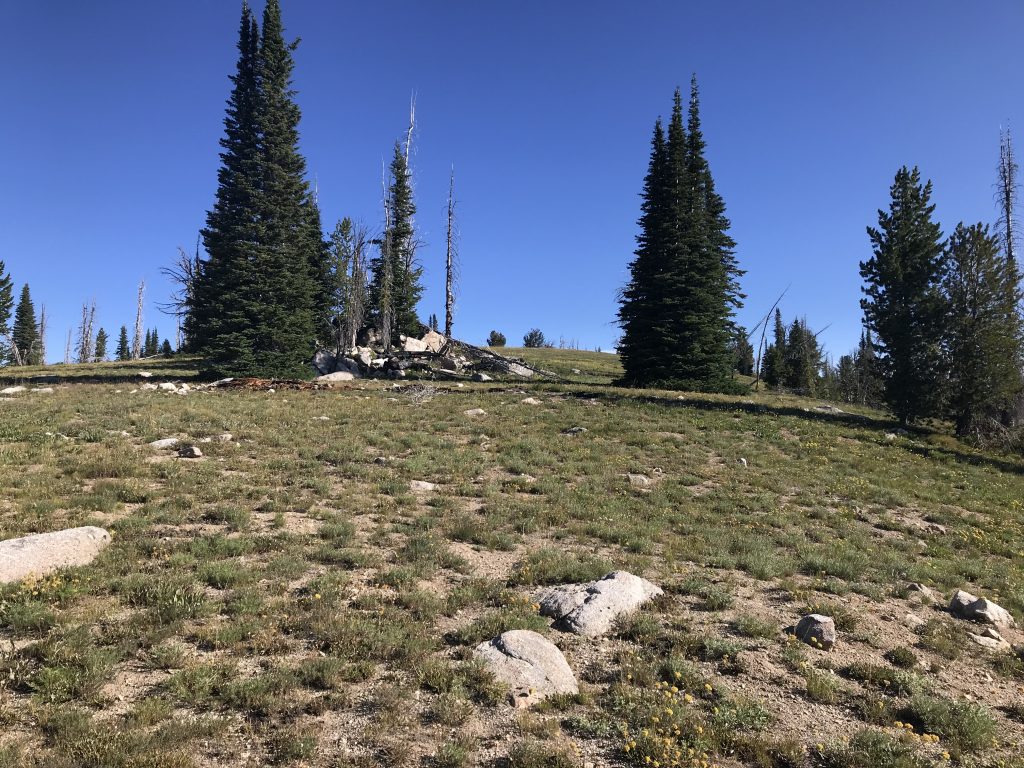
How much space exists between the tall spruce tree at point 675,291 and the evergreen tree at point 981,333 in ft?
40.8

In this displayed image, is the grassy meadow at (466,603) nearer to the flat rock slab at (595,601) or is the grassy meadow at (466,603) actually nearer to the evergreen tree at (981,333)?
the flat rock slab at (595,601)

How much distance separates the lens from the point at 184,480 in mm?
11977

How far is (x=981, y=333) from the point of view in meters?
24.5

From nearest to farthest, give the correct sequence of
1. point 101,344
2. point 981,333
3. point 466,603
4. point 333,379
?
point 466,603
point 981,333
point 333,379
point 101,344

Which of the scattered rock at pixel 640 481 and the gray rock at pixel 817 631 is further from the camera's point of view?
the scattered rock at pixel 640 481

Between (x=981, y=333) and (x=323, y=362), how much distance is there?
38.9m

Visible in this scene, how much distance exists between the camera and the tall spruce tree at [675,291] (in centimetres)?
3462

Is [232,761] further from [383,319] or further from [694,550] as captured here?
[383,319]

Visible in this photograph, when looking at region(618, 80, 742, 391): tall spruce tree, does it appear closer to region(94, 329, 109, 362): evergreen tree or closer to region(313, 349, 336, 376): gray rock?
region(313, 349, 336, 376): gray rock

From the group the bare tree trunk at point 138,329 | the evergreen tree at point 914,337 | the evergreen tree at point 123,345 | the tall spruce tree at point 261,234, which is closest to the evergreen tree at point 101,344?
the evergreen tree at point 123,345

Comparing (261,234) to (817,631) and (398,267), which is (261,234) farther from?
Result: (817,631)

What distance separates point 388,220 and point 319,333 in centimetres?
1177

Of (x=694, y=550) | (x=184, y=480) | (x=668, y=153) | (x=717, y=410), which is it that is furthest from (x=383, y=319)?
(x=694, y=550)

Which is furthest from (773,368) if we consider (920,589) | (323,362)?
(920,589)
